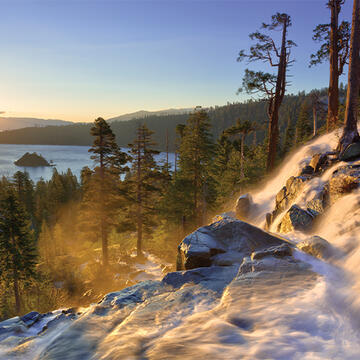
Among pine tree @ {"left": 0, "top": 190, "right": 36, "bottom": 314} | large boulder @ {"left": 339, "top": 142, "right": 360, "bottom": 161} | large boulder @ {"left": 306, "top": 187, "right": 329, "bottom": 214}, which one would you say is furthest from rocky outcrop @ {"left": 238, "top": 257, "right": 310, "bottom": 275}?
pine tree @ {"left": 0, "top": 190, "right": 36, "bottom": 314}

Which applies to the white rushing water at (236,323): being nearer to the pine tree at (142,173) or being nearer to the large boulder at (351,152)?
the large boulder at (351,152)

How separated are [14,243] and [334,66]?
92.0ft

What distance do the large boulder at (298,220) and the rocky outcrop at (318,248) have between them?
1.64m

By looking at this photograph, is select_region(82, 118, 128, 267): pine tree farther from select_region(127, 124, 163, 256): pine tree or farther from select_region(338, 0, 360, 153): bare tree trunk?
select_region(338, 0, 360, 153): bare tree trunk

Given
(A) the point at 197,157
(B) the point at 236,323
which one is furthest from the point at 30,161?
(B) the point at 236,323

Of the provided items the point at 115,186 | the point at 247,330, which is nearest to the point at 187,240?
the point at 247,330

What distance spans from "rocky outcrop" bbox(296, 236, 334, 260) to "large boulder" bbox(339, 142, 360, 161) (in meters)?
4.71

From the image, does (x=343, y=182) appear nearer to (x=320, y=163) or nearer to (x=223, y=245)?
(x=320, y=163)

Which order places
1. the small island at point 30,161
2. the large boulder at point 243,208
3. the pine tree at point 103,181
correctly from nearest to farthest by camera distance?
the large boulder at point 243,208 < the pine tree at point 103,181 < the small island at point 30,161

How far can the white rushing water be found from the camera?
3811 millimetres

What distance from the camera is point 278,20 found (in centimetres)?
1489

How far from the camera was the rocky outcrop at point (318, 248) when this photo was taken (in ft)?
19.6

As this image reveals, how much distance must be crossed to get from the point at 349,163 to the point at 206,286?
740cm

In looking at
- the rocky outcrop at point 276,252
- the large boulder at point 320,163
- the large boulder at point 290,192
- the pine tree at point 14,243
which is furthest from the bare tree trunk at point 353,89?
the pine tree at point 14,243
